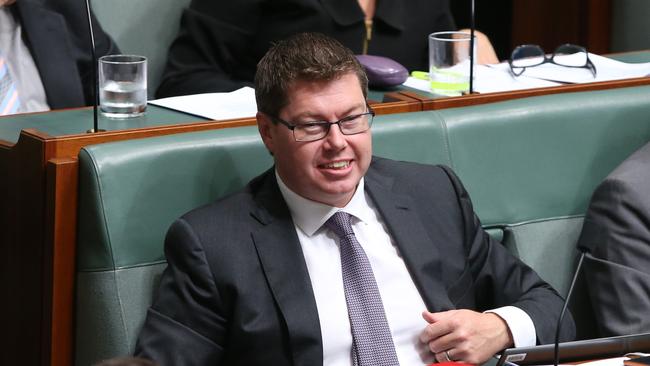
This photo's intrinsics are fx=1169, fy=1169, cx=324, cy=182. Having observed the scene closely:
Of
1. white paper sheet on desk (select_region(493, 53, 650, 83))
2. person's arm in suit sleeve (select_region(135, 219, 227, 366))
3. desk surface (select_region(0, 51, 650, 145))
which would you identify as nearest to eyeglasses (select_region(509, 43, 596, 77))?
white paper sheet on desk (select_region(493, 53, 650, 83))

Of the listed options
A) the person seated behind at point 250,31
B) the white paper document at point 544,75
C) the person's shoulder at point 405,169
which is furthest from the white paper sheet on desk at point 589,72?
the person's shoulder at point 405,169

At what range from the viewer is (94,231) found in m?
1.88

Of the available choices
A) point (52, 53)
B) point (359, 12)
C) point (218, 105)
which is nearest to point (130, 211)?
point (218, 105)

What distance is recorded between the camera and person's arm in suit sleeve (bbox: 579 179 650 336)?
2125 mm

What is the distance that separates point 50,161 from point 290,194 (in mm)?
393

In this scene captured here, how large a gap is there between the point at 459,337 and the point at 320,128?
41 cm

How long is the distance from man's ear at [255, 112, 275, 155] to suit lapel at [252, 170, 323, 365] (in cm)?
7

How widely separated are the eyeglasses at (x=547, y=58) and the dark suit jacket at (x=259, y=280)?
78cm

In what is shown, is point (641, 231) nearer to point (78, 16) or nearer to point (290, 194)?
point (290, 194)

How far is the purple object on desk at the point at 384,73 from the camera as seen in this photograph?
8.29 feet

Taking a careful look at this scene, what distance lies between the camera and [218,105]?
2299 mm

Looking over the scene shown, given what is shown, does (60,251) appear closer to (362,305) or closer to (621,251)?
(362,305)

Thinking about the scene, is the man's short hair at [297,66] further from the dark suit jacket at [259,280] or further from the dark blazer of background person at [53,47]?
the dark blazer of background person at [53,47]

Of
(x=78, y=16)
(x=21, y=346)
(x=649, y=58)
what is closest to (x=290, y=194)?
(x=21, y=346)
